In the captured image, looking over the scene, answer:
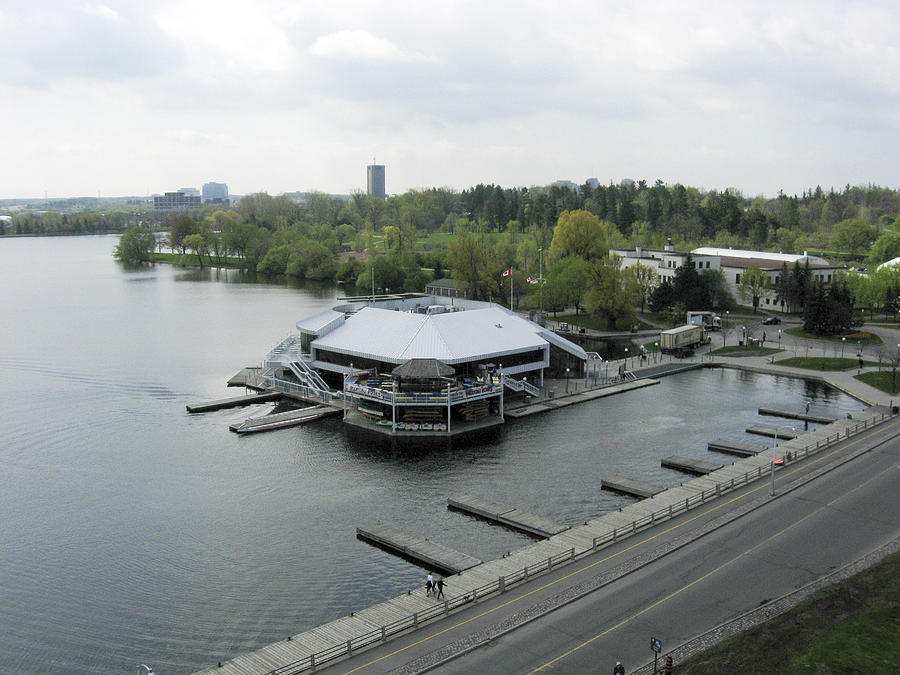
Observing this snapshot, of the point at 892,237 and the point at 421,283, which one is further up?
the point at 892,237

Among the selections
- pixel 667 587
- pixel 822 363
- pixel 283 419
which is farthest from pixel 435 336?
pixel 822 363

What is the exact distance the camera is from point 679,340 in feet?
243

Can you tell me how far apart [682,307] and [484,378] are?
43.1 m

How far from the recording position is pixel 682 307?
293ft

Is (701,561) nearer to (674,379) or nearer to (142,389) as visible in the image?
(674,379)

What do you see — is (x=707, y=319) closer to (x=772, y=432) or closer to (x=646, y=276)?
(x=646, y=276)

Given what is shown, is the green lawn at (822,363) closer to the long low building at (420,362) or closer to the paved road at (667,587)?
the long low building at (420,362)

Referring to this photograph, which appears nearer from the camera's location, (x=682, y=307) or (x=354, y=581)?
(x=354, y=581)

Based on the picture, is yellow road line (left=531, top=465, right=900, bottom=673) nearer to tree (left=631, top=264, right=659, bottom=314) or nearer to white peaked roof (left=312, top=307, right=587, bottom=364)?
white peaked roof (left=312, top=307, right=587, bottom=364)

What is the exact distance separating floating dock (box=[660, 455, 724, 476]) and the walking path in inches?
33.4

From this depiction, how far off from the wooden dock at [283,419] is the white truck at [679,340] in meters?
34.2

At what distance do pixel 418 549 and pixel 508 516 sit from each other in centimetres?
507

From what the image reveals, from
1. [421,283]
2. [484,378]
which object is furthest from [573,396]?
[421,283]

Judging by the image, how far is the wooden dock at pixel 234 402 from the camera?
54.9m
